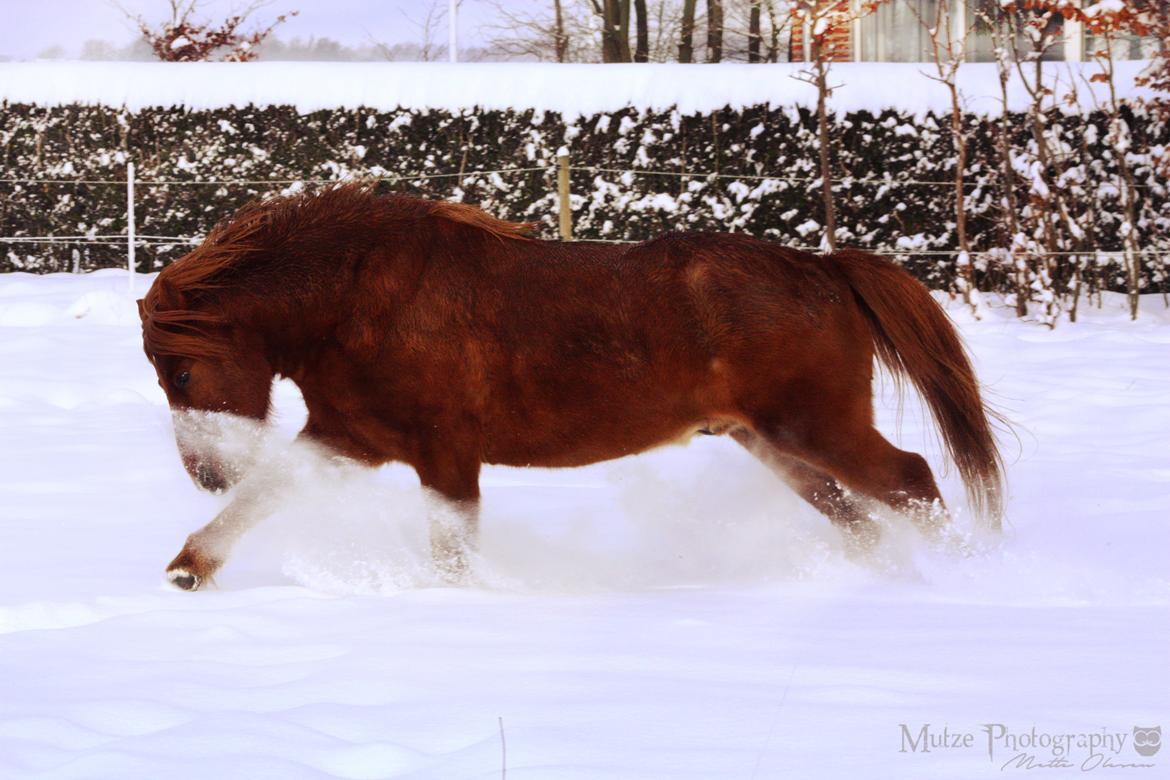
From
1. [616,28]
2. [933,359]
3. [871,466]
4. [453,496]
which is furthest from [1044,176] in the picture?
[616,28]

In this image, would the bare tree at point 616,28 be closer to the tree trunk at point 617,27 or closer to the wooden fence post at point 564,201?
the tree trunk at point 617,27

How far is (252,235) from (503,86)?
8.20 meters

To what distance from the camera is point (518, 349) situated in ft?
13.6

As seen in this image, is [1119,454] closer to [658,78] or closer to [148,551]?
[148,551]

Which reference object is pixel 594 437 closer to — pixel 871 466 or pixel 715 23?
pixel 871 466

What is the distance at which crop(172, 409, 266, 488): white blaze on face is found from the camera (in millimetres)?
4098

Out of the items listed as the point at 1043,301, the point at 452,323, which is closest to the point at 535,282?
the point at 452,323

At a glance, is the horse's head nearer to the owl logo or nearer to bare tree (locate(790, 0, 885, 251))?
the owl logo

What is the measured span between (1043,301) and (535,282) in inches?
280

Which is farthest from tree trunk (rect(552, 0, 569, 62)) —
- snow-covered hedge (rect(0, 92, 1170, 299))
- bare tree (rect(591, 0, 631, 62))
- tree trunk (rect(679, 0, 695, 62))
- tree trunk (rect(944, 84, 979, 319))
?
tree trunk (rect(944, 84, 979, 319))

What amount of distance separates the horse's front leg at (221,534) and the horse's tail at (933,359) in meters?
2.17

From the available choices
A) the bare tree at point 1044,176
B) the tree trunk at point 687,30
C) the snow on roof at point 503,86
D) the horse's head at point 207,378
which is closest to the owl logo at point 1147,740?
the horse's head at point 207,378

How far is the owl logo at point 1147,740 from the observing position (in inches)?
85.7

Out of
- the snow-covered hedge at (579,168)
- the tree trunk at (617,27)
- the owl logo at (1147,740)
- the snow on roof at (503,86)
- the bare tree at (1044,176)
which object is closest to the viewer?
the owl logo at (1147,740)
